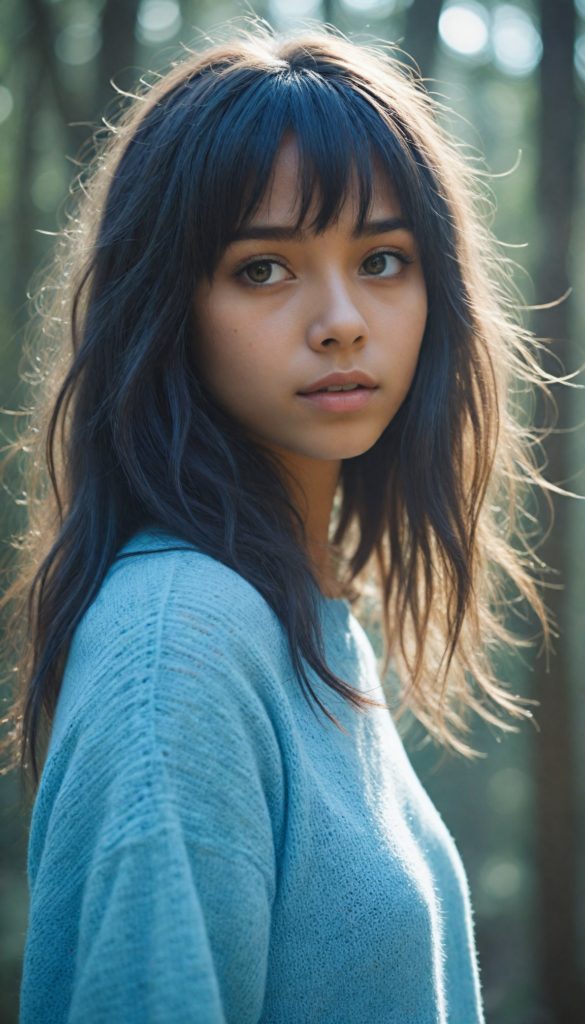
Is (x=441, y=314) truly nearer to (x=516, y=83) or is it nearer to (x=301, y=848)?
(x=301, y=848)

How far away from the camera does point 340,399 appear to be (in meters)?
1.19

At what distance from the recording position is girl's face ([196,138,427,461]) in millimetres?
1114

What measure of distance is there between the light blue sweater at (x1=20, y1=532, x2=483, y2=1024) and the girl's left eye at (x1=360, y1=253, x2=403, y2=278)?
58cm

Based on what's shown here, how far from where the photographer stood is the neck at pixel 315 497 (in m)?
1.36

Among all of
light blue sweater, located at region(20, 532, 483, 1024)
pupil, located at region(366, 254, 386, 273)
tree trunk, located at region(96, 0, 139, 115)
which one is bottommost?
light blue sweater, located at region(20, 532, 483, 1024)

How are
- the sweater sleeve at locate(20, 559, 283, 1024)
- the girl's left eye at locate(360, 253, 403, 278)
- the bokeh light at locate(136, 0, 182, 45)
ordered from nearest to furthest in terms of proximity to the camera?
the sweater sleeve at locate(20, 559, 283, 1024) → the girl's left eye at locate(360, 253, 403, 278) → the bokeh light at locate(136, 0, 182, 45)

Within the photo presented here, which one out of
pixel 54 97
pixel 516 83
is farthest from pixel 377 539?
pixel 516 83

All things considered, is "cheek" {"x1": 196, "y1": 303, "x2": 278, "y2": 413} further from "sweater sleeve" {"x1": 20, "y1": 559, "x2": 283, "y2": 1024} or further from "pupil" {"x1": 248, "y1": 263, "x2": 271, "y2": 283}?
"sweater sleeve" {"x1": 20, "y1": 559, "x2": 283, "y2": 1024}

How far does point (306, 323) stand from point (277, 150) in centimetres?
26

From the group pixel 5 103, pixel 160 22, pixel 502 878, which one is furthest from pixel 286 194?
pixel 502 878

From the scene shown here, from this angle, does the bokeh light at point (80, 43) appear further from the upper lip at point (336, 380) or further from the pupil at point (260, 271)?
the upper lip at point (336, 380)

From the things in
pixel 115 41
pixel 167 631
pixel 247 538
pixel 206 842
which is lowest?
pixel 206 842

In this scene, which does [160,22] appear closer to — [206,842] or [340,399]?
[340,399]

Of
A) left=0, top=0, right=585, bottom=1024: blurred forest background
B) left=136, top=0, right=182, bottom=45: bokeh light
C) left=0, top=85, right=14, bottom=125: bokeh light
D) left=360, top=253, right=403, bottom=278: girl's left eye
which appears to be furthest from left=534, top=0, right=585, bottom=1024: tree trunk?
left=0, top=85, right=14, bottom=125: bokeh light
